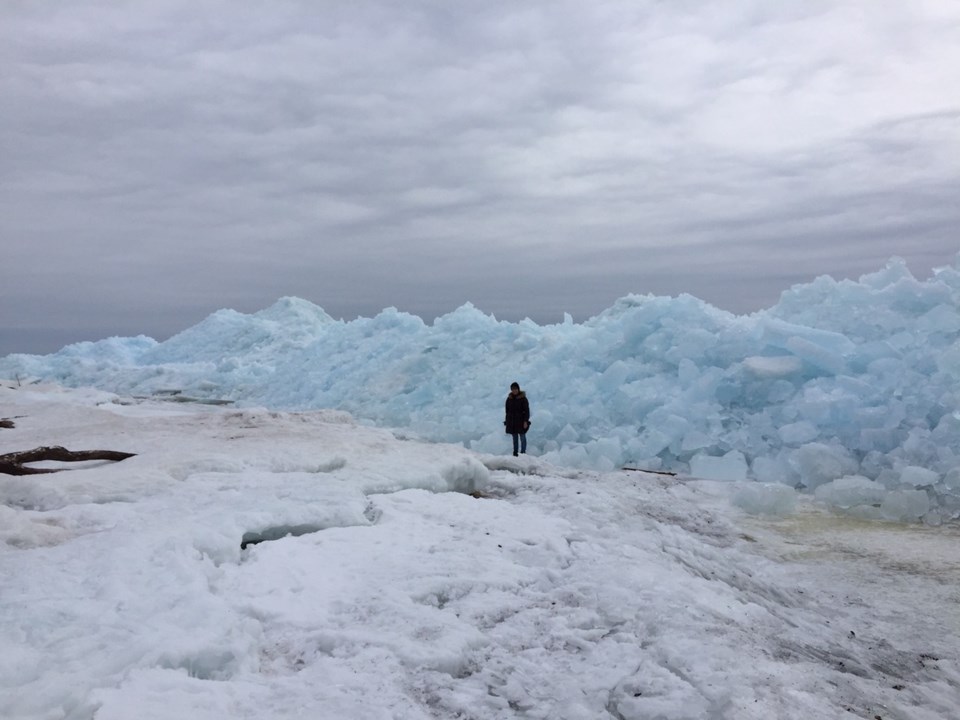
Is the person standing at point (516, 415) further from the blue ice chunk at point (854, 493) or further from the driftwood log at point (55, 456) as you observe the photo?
the driftwood log at point (55, 456)

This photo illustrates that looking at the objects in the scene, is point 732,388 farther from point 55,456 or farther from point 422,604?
point 55,456

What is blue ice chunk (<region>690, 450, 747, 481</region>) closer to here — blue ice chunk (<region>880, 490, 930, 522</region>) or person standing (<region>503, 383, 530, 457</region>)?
blue ice chunk (<region>880, 490, 930, 522</region>)

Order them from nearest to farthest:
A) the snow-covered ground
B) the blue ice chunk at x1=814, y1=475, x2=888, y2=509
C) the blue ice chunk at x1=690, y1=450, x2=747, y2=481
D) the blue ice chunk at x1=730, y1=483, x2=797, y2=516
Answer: the snow-covered ground < the blue ice chunk at x1=730, y1=483, x2=797, y2=516 < the blue ice chunk at x1=814, y1=475, x2=888, y2=509 < the blue ice chunk at x1=690, y1=450, x2=747, y2=481

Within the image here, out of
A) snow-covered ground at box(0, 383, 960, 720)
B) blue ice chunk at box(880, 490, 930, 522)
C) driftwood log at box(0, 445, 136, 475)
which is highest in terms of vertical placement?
driftwood log at box(0, 445, 136, 475)

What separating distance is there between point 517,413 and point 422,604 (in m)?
6.66

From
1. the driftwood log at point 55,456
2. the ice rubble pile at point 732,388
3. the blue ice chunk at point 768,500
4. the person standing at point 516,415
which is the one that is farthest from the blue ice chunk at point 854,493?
the driftwood log at point 55,456

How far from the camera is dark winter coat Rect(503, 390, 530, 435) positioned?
10.3 m

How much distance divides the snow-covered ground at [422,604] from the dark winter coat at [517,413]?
3.61 metres

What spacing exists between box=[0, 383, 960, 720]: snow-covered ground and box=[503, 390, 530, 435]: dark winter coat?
3610mm

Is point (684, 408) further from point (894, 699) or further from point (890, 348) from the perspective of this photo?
point (894, 699)

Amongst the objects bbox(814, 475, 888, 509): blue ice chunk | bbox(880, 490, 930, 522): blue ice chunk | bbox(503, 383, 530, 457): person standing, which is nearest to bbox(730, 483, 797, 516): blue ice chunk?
bbox(814, 475, 888, 509): blue ice chunk

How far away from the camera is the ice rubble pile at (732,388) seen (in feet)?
29.9

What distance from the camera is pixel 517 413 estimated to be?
10.4m

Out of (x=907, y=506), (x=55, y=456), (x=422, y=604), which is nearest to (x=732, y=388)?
(x=907, y=506)
